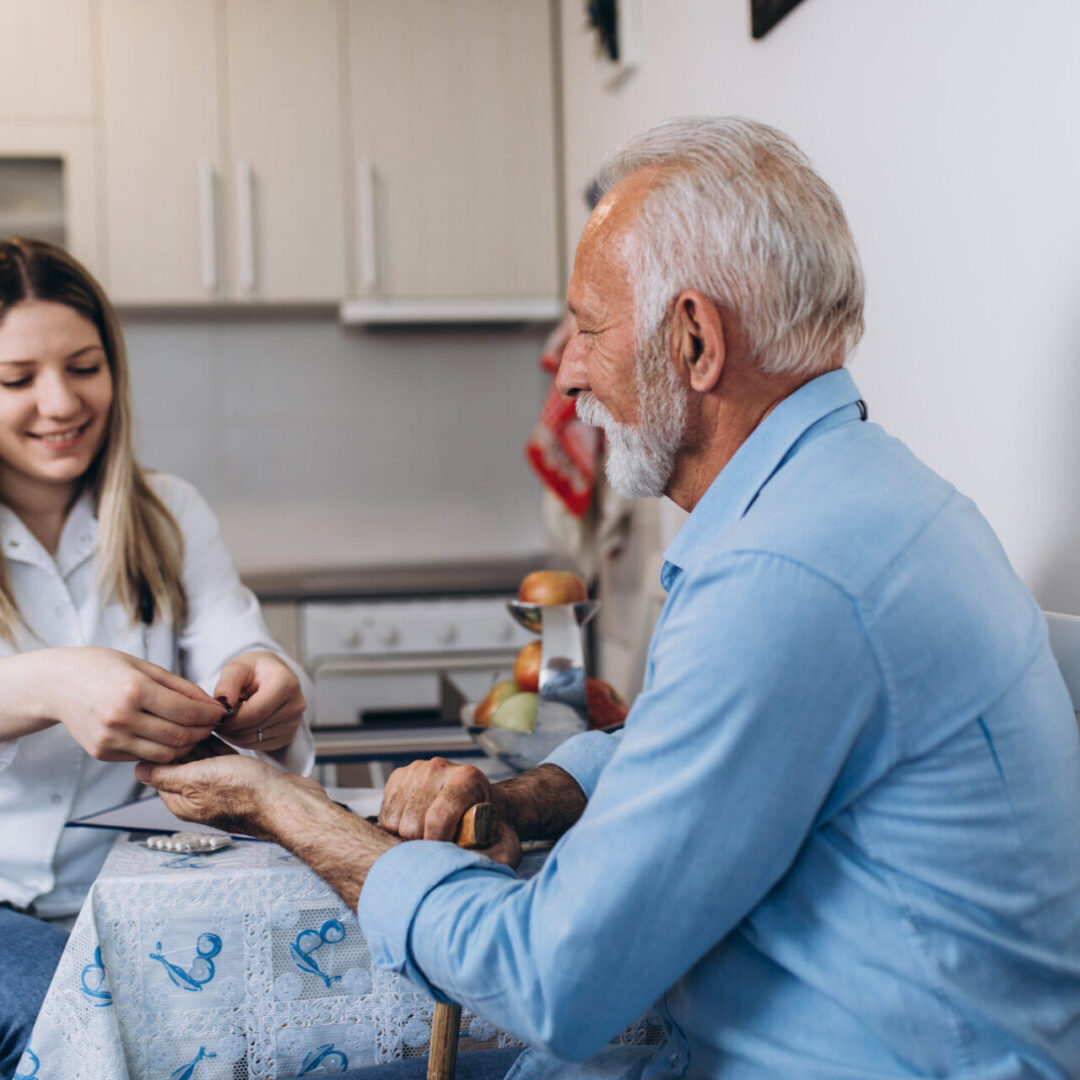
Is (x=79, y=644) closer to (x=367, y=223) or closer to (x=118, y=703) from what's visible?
(x=118, y=703)

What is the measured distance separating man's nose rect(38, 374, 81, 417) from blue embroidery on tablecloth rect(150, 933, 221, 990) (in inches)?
30.7

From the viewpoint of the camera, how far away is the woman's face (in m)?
1.43

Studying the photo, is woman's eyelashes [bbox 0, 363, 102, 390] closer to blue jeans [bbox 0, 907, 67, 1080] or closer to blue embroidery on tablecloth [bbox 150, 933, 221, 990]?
blue jeans [bbox 0, 907, 67, 1080]

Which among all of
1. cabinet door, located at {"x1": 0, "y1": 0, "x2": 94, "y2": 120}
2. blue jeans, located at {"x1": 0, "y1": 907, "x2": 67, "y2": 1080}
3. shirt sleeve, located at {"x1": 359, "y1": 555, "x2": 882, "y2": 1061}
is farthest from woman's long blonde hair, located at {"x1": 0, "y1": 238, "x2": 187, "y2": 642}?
cabinet door, located at {"x1": 0, "y1": 0, "x2": 94, "y2": 120}

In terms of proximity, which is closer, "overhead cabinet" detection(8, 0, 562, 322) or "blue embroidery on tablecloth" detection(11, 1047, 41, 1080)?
"blue embroidery on tablecloth" detection(11, 1047, 41, 1080)

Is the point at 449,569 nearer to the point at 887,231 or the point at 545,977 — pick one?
the point at 887,231

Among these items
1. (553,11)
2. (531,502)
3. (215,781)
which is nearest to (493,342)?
(531,502)

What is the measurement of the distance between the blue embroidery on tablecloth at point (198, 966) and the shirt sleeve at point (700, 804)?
31cm

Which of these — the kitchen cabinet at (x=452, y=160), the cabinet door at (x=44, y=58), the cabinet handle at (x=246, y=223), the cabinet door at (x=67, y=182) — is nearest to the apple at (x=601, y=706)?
the kitchen cabinet at (x=452, y=160)

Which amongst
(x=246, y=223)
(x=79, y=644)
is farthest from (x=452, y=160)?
(x=79, y=644)

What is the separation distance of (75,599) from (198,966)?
0.74m

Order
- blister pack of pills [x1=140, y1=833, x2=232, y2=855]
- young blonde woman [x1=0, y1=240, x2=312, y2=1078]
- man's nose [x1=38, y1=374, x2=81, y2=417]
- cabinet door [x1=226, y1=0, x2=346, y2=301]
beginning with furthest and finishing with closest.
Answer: cabinet door [x1=226, y1=0, x2=346, y2=301]
man's nose [x1=38, y1=374, x2=81, y2=417]
young blonde woman [x1=0, y1=240, x2=312, y2=1078]
blister pack of pills [x1=140, y1=833, x2=232, y2=855]

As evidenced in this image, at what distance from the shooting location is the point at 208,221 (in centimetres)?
290

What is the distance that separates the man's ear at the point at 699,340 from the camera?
834 millimetres
